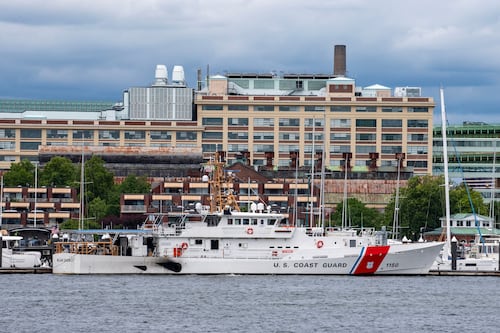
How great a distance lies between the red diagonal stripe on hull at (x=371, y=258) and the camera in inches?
5497

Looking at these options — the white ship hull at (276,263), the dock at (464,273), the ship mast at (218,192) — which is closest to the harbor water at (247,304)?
the white ship hull at (276,263)

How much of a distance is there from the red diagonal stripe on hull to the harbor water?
175 cm

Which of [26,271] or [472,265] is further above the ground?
[472,265]

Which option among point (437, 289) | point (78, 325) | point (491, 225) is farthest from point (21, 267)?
point (491, 225)

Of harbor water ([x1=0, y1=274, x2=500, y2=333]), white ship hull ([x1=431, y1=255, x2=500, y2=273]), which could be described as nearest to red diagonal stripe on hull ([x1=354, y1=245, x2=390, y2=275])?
harbor water ([x1=0, y1=274, x2=500, y2=333])

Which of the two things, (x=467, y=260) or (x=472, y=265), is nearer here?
(x=472, y=265)

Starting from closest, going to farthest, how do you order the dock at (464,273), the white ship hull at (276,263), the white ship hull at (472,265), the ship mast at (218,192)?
1. the ship mast at (218,192)
2. the white ship hull at (276,263)
3. the dock at (464,273)
4. the white ship hull at (472,265)

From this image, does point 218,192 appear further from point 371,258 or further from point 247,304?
point 247,304

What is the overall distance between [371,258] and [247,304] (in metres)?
28.4

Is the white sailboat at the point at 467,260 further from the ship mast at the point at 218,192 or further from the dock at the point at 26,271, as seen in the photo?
the dock at the point at 26,271

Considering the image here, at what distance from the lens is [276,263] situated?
138 m

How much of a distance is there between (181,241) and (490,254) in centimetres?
3402

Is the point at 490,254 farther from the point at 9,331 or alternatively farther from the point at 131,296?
the point at 9,331

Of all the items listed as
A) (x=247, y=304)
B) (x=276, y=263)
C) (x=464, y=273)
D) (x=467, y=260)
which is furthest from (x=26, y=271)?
(x=467, y=260)
